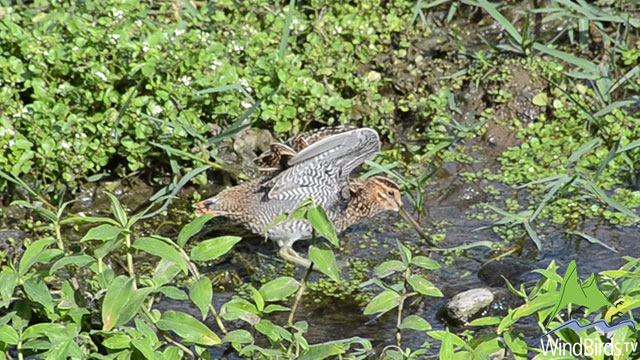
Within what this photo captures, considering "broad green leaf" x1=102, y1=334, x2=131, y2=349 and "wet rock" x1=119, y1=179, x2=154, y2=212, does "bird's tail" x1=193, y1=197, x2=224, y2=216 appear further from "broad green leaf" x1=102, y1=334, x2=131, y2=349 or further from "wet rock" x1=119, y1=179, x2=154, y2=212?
"broad green leaf" x1=102, y1=334, x2=131, y2=349

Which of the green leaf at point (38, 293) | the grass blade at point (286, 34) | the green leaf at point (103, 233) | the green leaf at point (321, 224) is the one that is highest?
the green leaf at point (321, 224)

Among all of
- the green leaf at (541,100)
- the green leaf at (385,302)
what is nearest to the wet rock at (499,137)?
the green leaf at (541,100)

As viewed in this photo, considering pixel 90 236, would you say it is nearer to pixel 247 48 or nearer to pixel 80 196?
pixel 80 196

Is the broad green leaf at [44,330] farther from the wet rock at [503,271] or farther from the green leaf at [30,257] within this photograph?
the wet rock at [503,271]

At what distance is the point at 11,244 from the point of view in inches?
216

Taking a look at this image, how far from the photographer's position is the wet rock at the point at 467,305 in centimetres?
499

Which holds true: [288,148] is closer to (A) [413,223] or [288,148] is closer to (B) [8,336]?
(A) [413,223]

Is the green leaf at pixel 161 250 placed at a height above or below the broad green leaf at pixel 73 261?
above

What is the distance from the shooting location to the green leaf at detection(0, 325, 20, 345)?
3686 mm

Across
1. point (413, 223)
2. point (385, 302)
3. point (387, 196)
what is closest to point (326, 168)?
point (387, 196)

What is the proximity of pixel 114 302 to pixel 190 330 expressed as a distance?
0.91 feet

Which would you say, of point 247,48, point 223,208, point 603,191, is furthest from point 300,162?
point 603,191

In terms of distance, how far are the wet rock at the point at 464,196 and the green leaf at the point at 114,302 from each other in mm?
2851

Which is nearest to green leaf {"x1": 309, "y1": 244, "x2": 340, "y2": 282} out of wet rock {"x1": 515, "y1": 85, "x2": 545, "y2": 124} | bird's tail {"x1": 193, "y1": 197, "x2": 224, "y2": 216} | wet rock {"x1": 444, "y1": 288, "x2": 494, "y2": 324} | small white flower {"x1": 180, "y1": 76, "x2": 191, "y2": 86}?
wet rock {"x1": 444, "y1": 288, "x2": 494, "y2": 324}
